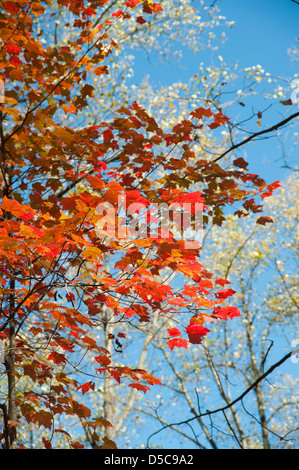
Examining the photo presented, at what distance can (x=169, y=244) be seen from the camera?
2.98 metres

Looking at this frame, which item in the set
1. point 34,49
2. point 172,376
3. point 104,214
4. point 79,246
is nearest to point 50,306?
point 79,246

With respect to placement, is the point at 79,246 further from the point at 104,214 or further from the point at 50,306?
the point at 50,306

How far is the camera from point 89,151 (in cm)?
436

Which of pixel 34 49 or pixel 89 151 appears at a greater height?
pixel 34 49

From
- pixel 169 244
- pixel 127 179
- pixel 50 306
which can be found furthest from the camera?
pixel 127 179

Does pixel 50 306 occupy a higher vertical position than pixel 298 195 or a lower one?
lower

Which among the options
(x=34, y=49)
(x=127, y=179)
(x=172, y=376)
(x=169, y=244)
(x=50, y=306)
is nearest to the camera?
(x=169, y=244)

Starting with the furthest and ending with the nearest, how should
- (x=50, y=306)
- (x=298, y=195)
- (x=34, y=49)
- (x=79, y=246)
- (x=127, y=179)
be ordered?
(x=298, y=195) → (x=34, y=49) → (x=127, y=179) → (x=50, y=306) → (x=79, y=246)

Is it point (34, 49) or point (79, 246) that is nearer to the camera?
point (79, 246)
